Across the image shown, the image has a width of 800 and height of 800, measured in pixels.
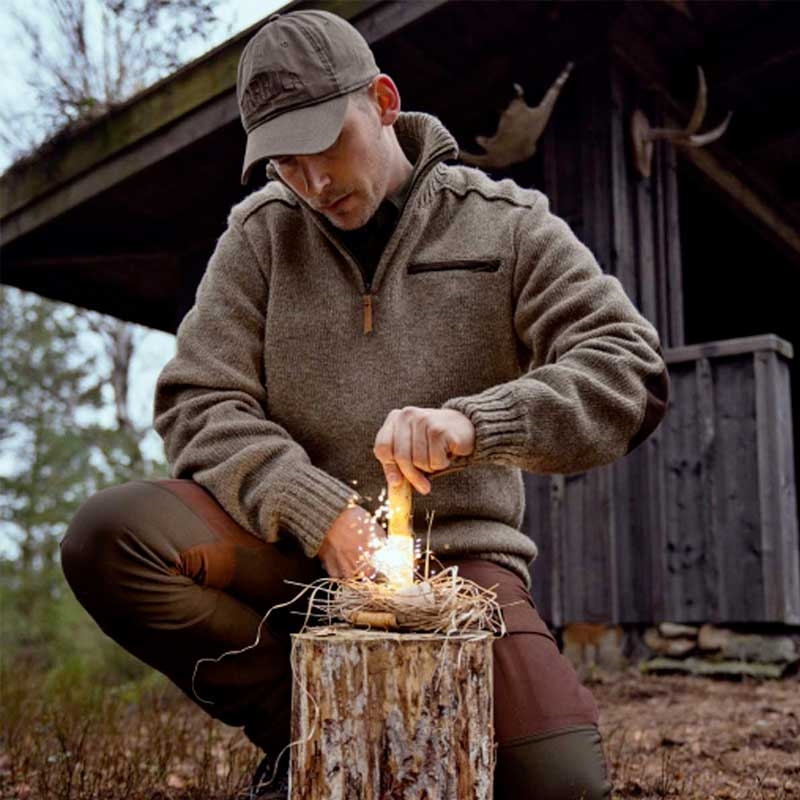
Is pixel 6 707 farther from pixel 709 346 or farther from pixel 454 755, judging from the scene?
pixel 709 346

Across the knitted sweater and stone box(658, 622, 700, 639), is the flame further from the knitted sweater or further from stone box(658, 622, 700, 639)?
stone box(658, 622, 700, 639)

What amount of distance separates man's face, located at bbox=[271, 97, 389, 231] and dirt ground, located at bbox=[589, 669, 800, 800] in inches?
65.4

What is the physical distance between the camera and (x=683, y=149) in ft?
22.7

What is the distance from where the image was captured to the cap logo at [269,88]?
8.64ft

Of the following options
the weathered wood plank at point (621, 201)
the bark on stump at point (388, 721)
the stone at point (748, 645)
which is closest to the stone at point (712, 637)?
the stone at point (748, 645)

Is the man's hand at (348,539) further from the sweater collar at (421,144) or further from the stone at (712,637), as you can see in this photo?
the stone at (712,637)

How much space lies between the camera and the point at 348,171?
8.86 ft

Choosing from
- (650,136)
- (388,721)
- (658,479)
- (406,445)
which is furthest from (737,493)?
(388,721)

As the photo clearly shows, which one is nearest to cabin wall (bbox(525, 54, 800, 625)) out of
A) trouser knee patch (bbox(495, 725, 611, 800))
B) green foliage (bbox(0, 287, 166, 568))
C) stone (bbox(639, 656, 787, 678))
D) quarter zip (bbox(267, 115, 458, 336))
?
stone (bbox(639, 656, 787, 678))

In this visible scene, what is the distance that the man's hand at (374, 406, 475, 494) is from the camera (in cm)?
224

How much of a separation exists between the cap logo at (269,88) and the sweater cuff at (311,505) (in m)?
0.87

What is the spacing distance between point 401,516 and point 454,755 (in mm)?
496

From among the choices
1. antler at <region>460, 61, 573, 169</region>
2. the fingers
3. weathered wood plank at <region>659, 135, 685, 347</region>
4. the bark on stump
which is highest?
antler at <region>460, 61, 573, 169</region>

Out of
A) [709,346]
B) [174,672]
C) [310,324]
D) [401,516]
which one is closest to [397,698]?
[401,516]
